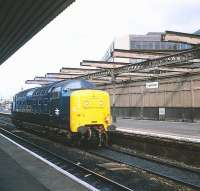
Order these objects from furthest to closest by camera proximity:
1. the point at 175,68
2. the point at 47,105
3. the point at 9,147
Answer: the point at 175,68 → the point at 47,105 → the point at 9,147

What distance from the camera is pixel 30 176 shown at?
1134cm

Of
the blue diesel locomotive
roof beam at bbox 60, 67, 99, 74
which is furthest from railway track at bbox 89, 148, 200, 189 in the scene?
roof beam at bbox 60, 67, 99, 74

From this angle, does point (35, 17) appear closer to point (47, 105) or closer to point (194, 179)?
point (47, 105)

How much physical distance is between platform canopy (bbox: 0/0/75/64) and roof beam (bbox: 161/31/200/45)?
28.8 feet

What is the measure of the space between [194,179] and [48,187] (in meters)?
4.38

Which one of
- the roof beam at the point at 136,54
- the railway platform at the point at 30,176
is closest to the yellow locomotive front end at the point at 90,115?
the railway platform at the point at 30,176

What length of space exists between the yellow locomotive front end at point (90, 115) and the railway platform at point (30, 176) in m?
3.03

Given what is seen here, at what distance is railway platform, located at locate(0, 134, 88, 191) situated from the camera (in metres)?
9.96

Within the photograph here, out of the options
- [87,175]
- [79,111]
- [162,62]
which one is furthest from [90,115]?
[162,62]

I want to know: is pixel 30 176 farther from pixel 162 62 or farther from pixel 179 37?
pixel 162 62

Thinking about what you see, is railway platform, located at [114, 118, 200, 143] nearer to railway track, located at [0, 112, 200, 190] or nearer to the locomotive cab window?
railway track, located at [0, 112, 200, 190]

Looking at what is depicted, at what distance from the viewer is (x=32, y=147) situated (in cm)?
1995

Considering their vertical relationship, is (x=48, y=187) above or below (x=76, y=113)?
below

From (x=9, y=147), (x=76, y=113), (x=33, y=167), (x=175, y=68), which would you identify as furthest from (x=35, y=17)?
(x=175, y=68)
